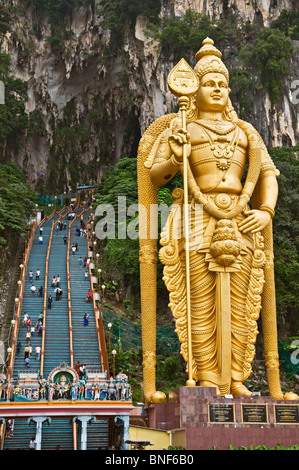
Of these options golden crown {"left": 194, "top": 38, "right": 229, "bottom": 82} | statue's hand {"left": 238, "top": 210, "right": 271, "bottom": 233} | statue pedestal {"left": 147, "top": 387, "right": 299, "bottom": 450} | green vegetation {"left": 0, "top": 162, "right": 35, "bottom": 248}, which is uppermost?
green vegetation {"left": 0, "top": 162, "right": 35, "bottom": 248}

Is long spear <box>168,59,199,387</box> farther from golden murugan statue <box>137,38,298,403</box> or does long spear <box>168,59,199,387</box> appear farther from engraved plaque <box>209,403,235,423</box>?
engraved plaque <box>209,403,235,423</box>

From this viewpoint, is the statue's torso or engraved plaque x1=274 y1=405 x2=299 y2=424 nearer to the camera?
engraved plaque x1=274 y1=405 x2=299 y2=424

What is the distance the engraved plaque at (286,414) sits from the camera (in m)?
8.05

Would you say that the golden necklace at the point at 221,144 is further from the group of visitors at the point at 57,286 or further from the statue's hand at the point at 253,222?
the group of visitors at the point at 57,286

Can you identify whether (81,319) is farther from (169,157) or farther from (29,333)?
(169,157)

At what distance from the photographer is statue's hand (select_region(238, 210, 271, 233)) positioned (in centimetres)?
926

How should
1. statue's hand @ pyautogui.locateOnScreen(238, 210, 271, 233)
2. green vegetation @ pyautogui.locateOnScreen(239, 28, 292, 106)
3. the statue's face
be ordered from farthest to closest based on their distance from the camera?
green vegetation @ pyautogui.locateOnScreen(239, 28, 292, 106) → the statue's face → statue's hand @ pyautogui.locateOnScreen(238, 210, 271, 233)

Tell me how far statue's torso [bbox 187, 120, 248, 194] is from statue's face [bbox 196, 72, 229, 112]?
0.30 metres

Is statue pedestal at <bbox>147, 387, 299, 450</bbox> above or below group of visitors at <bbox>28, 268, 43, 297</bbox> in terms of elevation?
below

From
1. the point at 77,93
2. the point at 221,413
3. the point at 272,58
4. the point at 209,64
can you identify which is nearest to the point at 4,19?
the point at 77,93

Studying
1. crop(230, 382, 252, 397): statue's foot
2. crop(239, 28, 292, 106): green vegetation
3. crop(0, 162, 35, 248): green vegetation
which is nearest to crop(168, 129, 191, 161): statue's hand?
crop(230, 382, 252, 397): statue's foot

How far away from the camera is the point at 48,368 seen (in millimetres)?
14227

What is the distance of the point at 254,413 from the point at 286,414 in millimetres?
463
